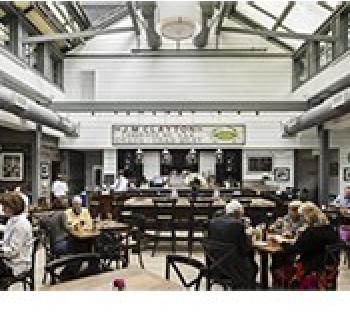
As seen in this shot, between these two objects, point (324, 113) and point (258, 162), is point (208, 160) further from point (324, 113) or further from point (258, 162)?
point (324, 113)

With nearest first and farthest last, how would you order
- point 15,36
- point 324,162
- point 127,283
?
1. point 127,283
2. point 15,36
3. point 324,162

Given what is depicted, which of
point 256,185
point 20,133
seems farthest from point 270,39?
point 20,133

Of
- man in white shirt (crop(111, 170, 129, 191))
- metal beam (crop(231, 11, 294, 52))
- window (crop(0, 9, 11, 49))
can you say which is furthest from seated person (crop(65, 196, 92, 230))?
metal beam (crop(231, 11, 294, 52))

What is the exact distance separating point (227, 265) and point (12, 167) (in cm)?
863

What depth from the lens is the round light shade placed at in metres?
4.03

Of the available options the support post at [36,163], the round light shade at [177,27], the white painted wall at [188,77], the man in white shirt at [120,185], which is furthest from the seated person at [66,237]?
the white painted wall at [188,77]

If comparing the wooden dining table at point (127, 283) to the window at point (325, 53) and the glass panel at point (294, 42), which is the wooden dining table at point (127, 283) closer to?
the window at point (325, 53)

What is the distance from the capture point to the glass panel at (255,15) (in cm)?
1267

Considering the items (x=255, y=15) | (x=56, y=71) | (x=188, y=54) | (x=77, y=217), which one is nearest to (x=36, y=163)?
(x=56, y=71)

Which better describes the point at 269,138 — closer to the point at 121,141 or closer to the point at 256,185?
the point at 256,185

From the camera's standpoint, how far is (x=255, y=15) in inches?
520

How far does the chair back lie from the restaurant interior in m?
2.11

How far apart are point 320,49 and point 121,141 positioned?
6.14 m

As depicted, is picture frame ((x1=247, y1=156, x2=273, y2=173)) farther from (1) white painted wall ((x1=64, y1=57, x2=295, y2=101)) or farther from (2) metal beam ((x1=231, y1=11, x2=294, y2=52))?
(2) metal beam ((x1=231, y1=11, x2=294, y2=52))
